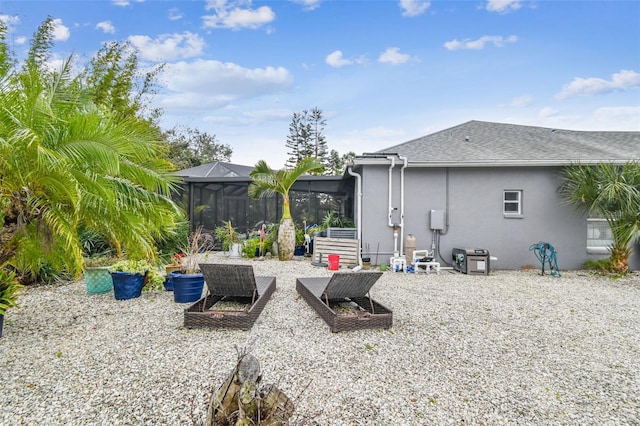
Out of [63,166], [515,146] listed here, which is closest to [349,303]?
[63,166]

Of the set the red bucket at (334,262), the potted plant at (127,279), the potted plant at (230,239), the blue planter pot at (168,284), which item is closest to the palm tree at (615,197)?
the red bucket at (334,262)

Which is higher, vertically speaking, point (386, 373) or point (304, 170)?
point (304, 170)

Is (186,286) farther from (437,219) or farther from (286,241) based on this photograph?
(437,219)

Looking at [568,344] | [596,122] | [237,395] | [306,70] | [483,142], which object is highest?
[306,70]

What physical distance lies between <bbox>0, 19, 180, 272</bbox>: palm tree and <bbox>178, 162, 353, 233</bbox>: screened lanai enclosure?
8.50 metres

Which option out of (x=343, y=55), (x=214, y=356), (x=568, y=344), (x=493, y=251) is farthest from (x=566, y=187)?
(x=214, y=356)

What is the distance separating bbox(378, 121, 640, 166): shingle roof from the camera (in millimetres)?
9039

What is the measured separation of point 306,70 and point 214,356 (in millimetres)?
12740

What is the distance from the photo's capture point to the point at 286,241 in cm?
1022

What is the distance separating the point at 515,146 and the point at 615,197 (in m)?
3.09

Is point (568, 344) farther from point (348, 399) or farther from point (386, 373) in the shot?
point (348, 399)

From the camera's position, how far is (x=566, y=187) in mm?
9062

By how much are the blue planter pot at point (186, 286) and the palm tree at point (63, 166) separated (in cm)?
131

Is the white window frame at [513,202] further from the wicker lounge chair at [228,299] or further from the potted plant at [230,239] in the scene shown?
the potted plant at [230,239]
